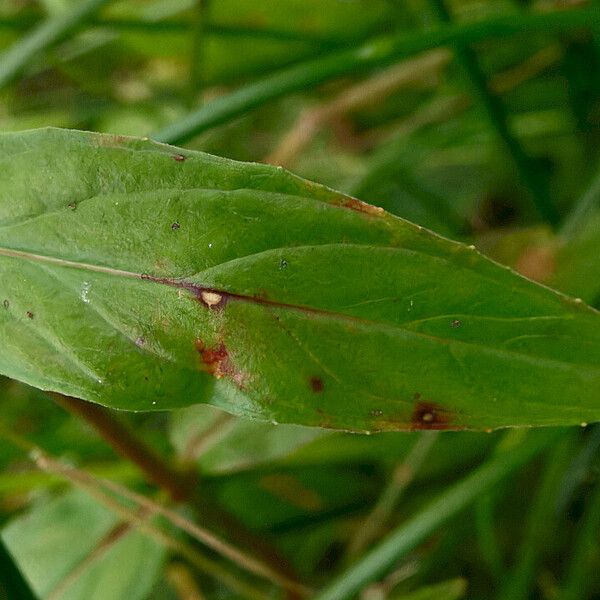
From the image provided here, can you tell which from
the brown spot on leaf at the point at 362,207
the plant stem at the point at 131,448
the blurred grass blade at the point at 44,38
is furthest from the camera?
the blurred grass blade at the point at 44,38

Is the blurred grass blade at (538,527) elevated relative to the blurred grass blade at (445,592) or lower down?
elevated

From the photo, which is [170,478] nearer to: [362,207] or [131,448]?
[131,448]

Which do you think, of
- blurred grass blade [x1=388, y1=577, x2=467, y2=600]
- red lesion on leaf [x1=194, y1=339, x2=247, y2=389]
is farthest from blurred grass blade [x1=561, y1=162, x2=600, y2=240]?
red lesion on leaf [x1=194, y1=339, x2=247, y2=389]

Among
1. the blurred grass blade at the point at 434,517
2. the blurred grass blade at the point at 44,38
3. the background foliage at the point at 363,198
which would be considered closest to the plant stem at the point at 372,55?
the background foliage at the point at 363,198

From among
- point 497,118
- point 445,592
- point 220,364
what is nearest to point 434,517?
point 445,592

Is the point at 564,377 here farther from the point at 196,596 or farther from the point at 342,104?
the point at 342,104

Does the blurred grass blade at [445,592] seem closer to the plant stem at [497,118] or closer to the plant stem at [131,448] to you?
the plant stem at [131,448]

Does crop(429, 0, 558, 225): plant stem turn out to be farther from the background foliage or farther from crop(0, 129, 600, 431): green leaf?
crop(0, 129, 600, 431): green leaf

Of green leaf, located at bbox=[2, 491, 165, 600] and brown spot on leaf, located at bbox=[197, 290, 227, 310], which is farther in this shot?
green leaf, located at bbox=[2, 491, 165, 600]
